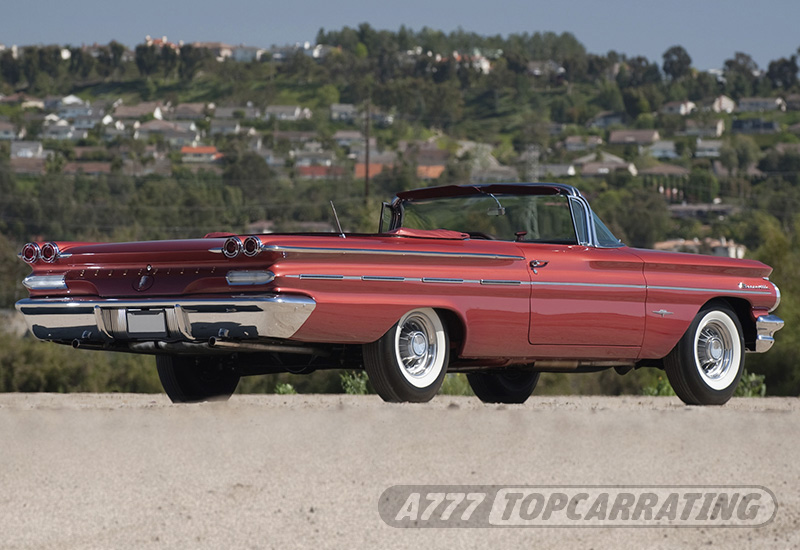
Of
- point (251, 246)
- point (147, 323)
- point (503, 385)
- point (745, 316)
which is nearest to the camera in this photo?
point (251, 246)

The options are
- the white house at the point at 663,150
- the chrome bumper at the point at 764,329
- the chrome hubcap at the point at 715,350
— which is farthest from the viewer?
the white house at the point at 663,150

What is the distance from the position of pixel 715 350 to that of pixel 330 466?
3.59 m

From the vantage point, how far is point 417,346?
841 centimetres

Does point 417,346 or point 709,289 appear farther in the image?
point 709,289

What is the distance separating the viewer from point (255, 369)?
30.3 feet

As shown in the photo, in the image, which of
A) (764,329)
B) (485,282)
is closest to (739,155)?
(764,329)

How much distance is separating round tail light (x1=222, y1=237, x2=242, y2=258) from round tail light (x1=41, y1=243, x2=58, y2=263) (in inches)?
57.8

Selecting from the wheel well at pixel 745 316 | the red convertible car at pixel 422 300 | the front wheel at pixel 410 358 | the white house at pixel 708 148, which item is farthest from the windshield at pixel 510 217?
the white house at pixel 708 148

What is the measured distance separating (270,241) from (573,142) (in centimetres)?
19485

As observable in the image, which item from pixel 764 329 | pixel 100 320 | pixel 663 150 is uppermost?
pixel 100 320

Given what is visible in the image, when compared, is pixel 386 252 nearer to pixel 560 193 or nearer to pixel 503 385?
pixel 560 193

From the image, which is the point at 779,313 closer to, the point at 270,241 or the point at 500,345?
the point at 500,345

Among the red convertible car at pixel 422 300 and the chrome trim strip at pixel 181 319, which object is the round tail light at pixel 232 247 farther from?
the chrome trim strip at pixel 181 319

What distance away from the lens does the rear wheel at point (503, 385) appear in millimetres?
10672
